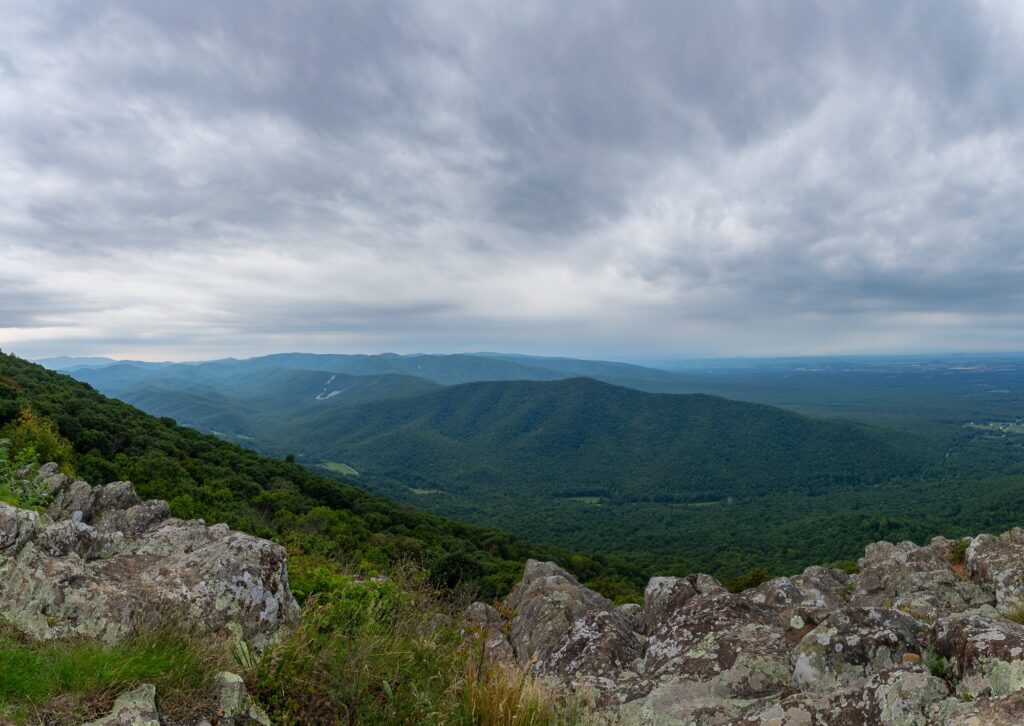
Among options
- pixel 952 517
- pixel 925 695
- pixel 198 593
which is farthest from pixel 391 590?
pixel 952 517

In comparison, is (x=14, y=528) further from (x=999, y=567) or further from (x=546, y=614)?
(x=999, y=567)

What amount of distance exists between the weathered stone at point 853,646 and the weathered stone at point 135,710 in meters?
6.98

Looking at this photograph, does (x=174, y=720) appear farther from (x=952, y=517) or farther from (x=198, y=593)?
(x=952, y=517)

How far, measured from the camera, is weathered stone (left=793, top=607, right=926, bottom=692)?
6.01 m

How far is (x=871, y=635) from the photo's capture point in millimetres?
6273

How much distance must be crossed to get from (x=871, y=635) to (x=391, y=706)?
625 centimetres

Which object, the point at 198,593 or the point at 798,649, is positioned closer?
the point at 198,593

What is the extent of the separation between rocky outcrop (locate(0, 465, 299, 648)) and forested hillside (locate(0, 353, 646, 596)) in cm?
385

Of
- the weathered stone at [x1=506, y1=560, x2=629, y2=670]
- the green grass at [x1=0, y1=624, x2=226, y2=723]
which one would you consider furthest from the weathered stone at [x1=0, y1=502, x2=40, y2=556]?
the weathered stone at [x1=506, y1=560, x2=629, y2=670]

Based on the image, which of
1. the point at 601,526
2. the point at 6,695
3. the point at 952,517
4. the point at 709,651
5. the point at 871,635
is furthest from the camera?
the point at 601,526

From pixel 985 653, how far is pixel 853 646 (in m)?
1.63

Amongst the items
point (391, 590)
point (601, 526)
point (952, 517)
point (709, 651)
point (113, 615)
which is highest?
point (113, 615)

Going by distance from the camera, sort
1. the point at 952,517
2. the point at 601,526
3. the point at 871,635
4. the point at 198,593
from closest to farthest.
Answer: the point at 198,593, the point at 871,635, the point at 952,517, the point at 601,526

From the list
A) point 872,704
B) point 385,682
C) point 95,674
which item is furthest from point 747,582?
point 95,674
